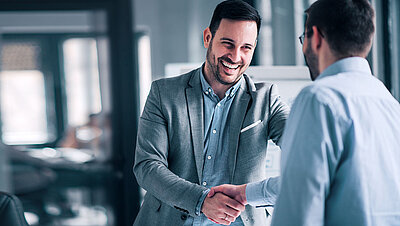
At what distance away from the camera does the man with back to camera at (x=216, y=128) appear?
1.43m

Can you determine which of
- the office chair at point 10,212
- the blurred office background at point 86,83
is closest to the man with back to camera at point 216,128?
the office chair at point 10,212

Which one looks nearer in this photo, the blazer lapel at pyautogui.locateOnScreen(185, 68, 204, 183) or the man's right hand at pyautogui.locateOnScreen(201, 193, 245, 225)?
the man's right hand at pyautogui.locateOnScreen(201, 193, 245, 225)

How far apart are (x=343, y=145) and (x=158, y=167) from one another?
70 cm

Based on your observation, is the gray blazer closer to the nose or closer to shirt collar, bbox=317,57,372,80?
the nose

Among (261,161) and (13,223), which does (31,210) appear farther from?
(261,161)

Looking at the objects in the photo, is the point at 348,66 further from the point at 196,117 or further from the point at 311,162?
the point at 196,117

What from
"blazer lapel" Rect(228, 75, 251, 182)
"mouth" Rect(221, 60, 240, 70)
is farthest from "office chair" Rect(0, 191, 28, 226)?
"mouth" Rect(221, 60, 240, 70)

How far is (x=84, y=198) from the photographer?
350cm

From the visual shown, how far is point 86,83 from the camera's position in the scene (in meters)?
3.38

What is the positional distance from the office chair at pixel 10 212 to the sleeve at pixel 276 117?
0.97 meters

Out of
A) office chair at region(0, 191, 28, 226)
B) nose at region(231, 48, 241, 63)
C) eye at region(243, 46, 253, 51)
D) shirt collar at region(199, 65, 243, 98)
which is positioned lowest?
office chair at region(0, 191, 28, 226)

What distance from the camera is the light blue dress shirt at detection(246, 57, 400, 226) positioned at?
845 millimetres

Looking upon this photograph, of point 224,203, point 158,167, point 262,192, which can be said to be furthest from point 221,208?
point 158,167

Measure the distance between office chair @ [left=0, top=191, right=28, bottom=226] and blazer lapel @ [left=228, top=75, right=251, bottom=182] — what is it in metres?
0.80
